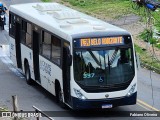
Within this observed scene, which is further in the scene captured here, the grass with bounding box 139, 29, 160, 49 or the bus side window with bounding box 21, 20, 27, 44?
the grass with bounding box 139, 29, 160, 49

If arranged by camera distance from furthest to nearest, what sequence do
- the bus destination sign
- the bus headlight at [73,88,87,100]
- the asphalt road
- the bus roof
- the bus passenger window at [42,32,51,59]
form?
the bus passenger window at [42,32,51,59]
the asphalt road
the bus roof
the bus destination sign
the bus headlight at [73,88,87,100]

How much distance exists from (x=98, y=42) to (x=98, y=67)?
759mm

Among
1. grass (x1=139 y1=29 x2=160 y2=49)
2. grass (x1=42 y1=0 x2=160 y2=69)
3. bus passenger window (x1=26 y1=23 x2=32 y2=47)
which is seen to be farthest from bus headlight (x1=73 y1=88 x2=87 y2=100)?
grass (x1=42 y1=0 x2=160 y2=69)

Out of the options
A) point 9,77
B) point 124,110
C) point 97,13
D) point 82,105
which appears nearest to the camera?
point 82,105

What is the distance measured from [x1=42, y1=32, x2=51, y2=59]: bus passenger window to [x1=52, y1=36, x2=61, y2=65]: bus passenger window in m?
0.47

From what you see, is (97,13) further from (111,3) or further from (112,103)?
(112,103)

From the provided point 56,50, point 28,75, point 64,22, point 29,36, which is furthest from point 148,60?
point 56,50

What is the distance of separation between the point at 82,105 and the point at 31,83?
5805 millimetres

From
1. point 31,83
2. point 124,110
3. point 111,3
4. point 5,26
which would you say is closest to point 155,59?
point 31,83

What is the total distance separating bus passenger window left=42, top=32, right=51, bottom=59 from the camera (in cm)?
2141

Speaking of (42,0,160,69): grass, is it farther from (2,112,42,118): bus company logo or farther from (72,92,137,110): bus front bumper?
(2,112,42,118): bus company logo

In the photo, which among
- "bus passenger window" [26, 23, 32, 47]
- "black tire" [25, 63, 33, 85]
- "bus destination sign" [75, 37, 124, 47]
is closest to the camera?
"bus destination sign" [75, 37, 124, 47]

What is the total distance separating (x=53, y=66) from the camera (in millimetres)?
20797

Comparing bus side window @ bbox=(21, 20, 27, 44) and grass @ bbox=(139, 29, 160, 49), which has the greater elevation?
bus side window @ bbox=(21, 20, 27, 44)
